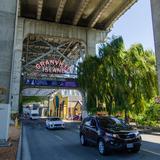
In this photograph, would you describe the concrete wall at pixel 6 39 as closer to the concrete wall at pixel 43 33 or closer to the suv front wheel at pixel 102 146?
the suv front wheel at pixel 102 146

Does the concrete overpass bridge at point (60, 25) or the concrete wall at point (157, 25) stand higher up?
the concrete overpass bridge at point (60, 25)

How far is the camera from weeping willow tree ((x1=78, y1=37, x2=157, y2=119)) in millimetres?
25797

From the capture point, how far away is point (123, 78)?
25625mm

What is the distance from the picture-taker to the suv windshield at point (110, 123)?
1217 centimetres

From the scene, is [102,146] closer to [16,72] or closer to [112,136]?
[112,136]

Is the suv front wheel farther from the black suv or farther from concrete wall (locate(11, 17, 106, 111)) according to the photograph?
concrete wall (locate(11, 17, 106, 111))

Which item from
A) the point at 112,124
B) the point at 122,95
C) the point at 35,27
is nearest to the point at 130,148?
the point at 112,124

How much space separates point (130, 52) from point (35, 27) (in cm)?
2022

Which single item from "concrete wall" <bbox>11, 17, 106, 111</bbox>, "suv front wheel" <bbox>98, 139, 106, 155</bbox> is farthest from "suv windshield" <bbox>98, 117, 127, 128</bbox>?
"concrete wall" <bbox>11, 17, 106, 111</bbox>

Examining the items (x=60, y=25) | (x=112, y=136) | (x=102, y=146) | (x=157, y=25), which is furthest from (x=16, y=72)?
(x=112, y=136)

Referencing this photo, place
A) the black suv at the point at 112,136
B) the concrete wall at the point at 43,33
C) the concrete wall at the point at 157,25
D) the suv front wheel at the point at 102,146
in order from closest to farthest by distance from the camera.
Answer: the black suv at the point at 112,136 < the suv front wheel at the point at 102,146 < the concrete wall at the point at 157,25 < the concrete wall at the point at 43,33

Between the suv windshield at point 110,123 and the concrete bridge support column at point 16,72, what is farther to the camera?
the concrete bridge support column at point 16,72

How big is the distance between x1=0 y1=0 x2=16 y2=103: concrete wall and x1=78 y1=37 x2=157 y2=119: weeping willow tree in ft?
41.6

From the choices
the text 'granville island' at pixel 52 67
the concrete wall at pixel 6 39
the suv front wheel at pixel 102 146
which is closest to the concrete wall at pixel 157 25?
the suv front wheel at pixel 102 146
